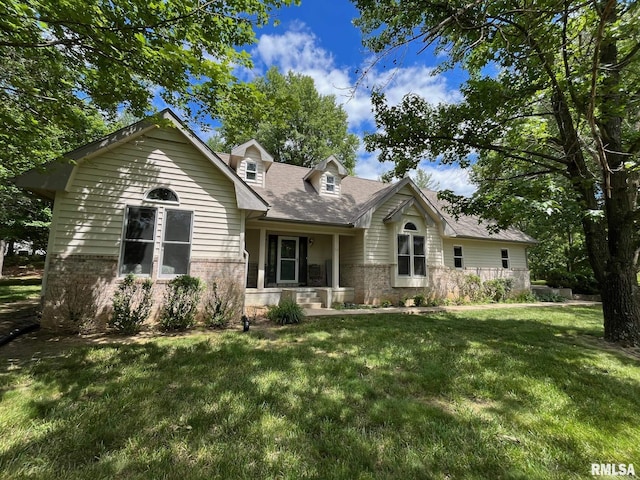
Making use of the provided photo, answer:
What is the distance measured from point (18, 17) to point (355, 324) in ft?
28.0

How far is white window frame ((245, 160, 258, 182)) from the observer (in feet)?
42.8

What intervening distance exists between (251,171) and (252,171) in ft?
0.15

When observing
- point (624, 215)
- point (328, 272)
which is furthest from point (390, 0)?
point (328, 272)

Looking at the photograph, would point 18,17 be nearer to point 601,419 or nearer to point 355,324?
point 355,324

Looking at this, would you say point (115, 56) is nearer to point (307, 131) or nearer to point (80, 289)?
point (80, 289)

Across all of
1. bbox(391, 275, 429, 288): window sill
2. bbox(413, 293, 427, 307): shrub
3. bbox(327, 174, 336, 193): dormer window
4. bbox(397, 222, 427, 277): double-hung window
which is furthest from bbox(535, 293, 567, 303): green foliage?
bbox(327, 174, 336, 193): dormer window

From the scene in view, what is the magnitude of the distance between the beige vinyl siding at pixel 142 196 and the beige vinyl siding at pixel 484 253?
11.6 m

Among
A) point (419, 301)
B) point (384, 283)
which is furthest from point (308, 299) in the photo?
point (419, 301)

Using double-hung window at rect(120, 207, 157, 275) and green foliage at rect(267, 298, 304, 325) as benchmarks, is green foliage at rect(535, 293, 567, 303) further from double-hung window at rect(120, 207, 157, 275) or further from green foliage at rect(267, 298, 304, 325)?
double-hung window at rect(120, 207, 157, 275)

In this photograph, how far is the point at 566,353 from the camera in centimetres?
582

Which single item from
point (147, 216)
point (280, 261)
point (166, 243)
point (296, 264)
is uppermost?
point (147, 216)

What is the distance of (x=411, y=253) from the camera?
12.6 m

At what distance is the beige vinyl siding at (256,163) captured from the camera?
1295 centimetres

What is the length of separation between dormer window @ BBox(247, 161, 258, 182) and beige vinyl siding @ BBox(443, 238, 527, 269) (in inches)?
402
